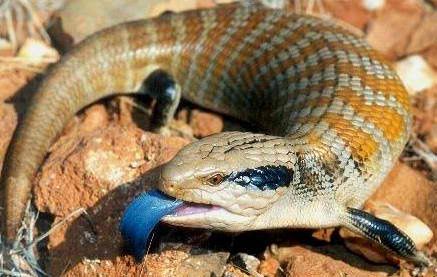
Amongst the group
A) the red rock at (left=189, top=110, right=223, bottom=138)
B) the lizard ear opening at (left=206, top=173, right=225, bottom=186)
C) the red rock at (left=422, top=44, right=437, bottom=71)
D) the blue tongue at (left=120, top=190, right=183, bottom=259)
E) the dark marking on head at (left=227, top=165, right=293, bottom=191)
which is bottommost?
the red rock at (left=189, top=110, right=223, bottom=138)

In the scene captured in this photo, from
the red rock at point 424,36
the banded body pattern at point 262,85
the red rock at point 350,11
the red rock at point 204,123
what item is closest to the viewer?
the banded body pattern at point 262,85

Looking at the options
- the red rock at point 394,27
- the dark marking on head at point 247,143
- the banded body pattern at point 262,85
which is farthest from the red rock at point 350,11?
the dark marking on head at point 247,143

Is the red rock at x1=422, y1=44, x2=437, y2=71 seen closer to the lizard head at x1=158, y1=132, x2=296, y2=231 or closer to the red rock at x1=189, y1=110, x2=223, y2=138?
the red rock at x1=189, y1=110, x2=223, y2=138

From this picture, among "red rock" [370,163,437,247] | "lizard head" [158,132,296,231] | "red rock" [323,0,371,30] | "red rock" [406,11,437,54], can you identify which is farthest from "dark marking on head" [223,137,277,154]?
"red rock" [323,0,371,30]

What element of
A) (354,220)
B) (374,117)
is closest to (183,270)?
(354,220)

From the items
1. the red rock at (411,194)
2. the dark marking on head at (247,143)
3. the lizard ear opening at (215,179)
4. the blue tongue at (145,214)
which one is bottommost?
the red rock at (411,194)

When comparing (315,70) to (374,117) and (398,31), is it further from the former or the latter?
(398,31)

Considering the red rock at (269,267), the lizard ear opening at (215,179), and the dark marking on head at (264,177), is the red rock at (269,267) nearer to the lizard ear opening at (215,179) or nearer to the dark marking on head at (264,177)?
the dark marking on head at (264,177)

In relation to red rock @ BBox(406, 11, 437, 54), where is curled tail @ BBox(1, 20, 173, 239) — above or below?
below
